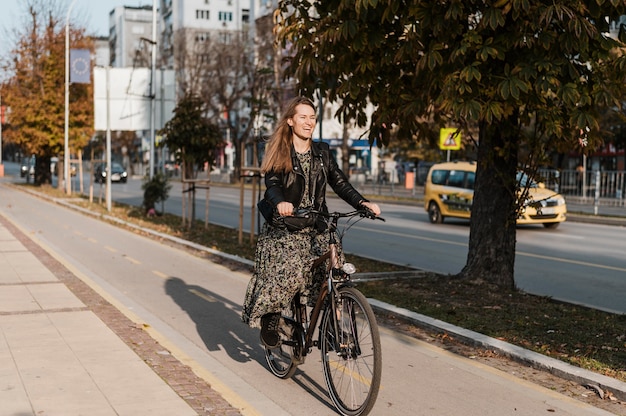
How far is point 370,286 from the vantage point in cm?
1086

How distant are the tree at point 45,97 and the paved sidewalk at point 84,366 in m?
31.2

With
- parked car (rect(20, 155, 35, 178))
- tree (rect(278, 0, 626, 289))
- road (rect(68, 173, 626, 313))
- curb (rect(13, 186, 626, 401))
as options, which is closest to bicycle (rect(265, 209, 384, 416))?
curb (rect(13, 186, 626, 401))

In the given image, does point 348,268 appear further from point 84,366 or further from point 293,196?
point 84,366

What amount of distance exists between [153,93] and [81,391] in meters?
21.4

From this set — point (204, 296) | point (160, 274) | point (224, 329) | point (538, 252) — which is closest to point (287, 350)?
point (224, 329)

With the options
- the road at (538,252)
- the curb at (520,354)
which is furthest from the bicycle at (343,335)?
the road at (538,252)

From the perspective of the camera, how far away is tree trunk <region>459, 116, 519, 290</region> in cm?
1066

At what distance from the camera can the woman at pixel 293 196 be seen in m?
5.98

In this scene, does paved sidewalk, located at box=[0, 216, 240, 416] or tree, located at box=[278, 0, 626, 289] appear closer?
paved sidewalk, located at box=[0, 216, 240, 416]

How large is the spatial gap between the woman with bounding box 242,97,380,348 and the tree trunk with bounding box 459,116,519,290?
4905 mm

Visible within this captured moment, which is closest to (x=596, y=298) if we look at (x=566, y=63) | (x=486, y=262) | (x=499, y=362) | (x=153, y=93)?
(x=486, y=262)

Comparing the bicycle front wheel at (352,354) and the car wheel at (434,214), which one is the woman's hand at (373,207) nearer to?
the bicycle front wheel at (352,354)

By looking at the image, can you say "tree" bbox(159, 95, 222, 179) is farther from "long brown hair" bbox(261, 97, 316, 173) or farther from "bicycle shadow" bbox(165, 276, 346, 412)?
"long brown hair" bbox(261, 97, 316, 173)

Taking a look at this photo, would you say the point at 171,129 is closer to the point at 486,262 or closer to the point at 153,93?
the point at 153,93
